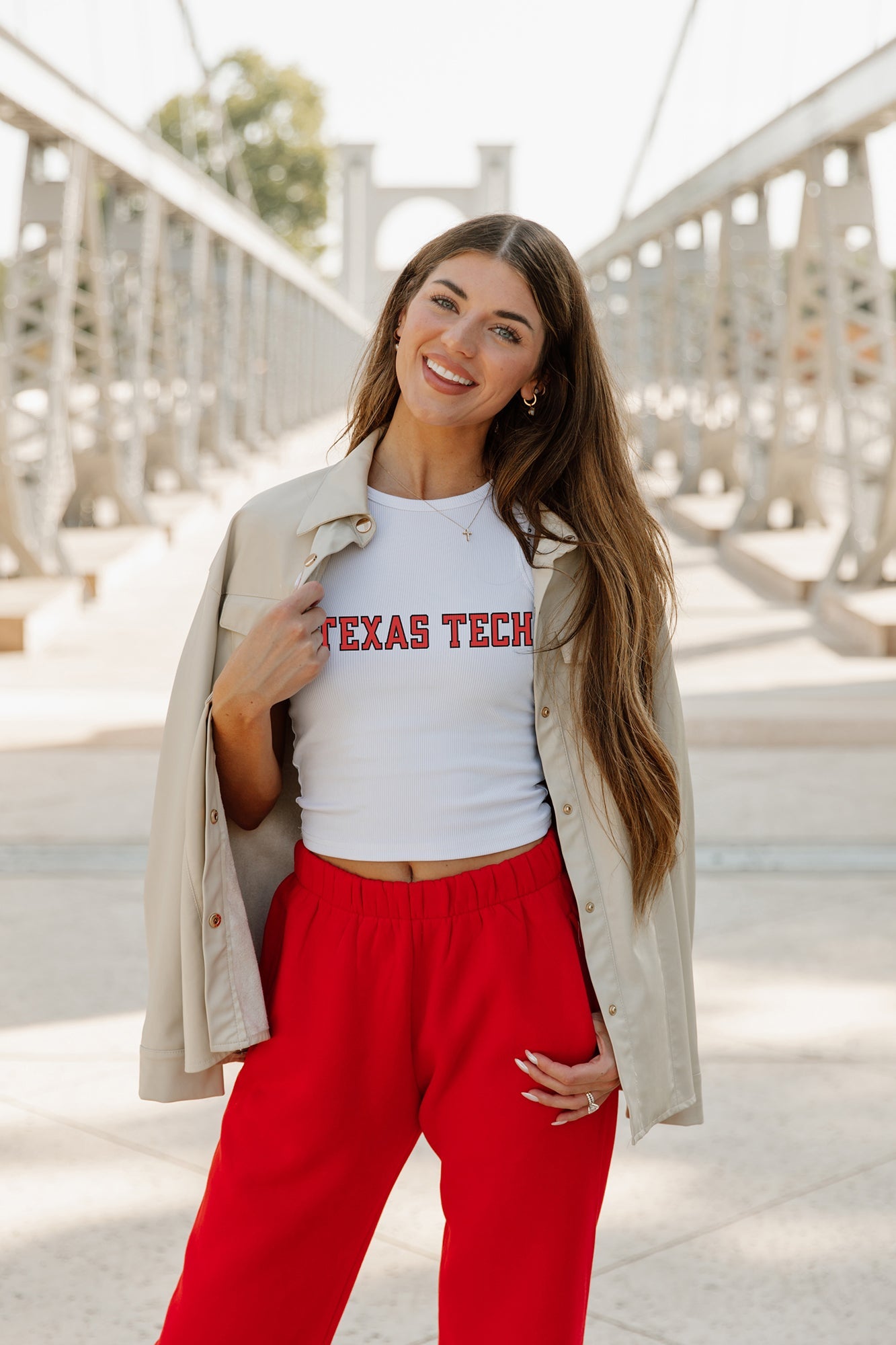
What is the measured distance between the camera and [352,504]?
1.64 metres

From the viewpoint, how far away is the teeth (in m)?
1.68

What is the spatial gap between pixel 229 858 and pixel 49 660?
23.2 feet

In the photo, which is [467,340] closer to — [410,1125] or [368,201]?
[410,1125]

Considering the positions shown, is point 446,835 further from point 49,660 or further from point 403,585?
point 49,660

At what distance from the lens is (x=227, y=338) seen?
21562mm

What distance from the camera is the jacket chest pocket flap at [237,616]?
1661mm

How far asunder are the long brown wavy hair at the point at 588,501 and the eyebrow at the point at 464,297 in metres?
0.03

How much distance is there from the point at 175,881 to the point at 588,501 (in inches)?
24.8

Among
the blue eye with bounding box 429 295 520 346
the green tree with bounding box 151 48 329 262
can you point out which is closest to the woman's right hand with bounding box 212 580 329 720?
the blue eye with bounding box 429 295 520 346

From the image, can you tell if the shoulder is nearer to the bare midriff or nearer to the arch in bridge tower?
the bare midriff

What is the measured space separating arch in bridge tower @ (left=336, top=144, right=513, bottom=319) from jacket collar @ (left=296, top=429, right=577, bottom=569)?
83.6 meters

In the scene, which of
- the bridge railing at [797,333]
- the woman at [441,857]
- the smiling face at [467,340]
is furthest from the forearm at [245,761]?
the bridge railing at [797,333]

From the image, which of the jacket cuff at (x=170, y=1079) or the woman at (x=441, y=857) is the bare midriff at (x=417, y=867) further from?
the jacket cuff at (x=170, y=1079)

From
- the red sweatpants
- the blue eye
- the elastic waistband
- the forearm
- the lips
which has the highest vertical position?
the blue eye
